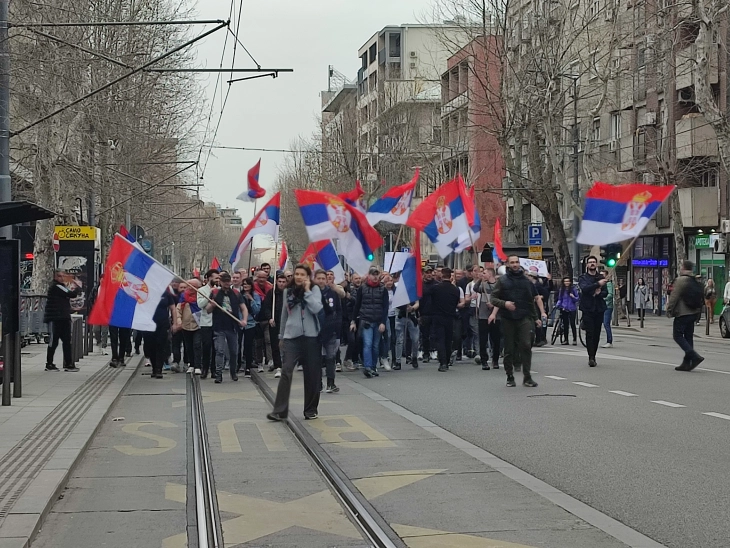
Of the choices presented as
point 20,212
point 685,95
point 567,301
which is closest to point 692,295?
point 567,301

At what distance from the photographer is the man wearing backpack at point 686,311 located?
17734 mm

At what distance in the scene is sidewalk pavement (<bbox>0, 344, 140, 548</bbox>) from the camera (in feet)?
23.9

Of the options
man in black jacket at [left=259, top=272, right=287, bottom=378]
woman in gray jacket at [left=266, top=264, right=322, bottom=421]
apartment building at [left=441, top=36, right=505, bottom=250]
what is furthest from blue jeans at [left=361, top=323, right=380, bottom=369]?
apartment building at [left=441, top=36, right=505, bottom=250]

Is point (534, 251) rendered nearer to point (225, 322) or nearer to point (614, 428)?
point (225, 322)

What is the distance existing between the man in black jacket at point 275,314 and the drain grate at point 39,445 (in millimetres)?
3636

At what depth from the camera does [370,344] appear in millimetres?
18984

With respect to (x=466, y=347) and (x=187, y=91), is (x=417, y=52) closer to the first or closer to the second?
(x=187, y=91)

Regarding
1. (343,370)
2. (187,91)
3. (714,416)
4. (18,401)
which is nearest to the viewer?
(714,416)

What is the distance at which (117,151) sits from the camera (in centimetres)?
4300

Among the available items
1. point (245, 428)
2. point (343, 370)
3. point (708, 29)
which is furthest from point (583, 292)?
point (708, 29)

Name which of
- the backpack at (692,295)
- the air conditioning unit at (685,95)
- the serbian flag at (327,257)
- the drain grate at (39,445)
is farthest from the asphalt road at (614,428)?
the air conditioning unit at (685,95)

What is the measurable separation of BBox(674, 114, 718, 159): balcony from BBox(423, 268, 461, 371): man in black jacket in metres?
26.7

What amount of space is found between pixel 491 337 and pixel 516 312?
4187 mm

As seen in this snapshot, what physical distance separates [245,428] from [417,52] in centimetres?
8763
